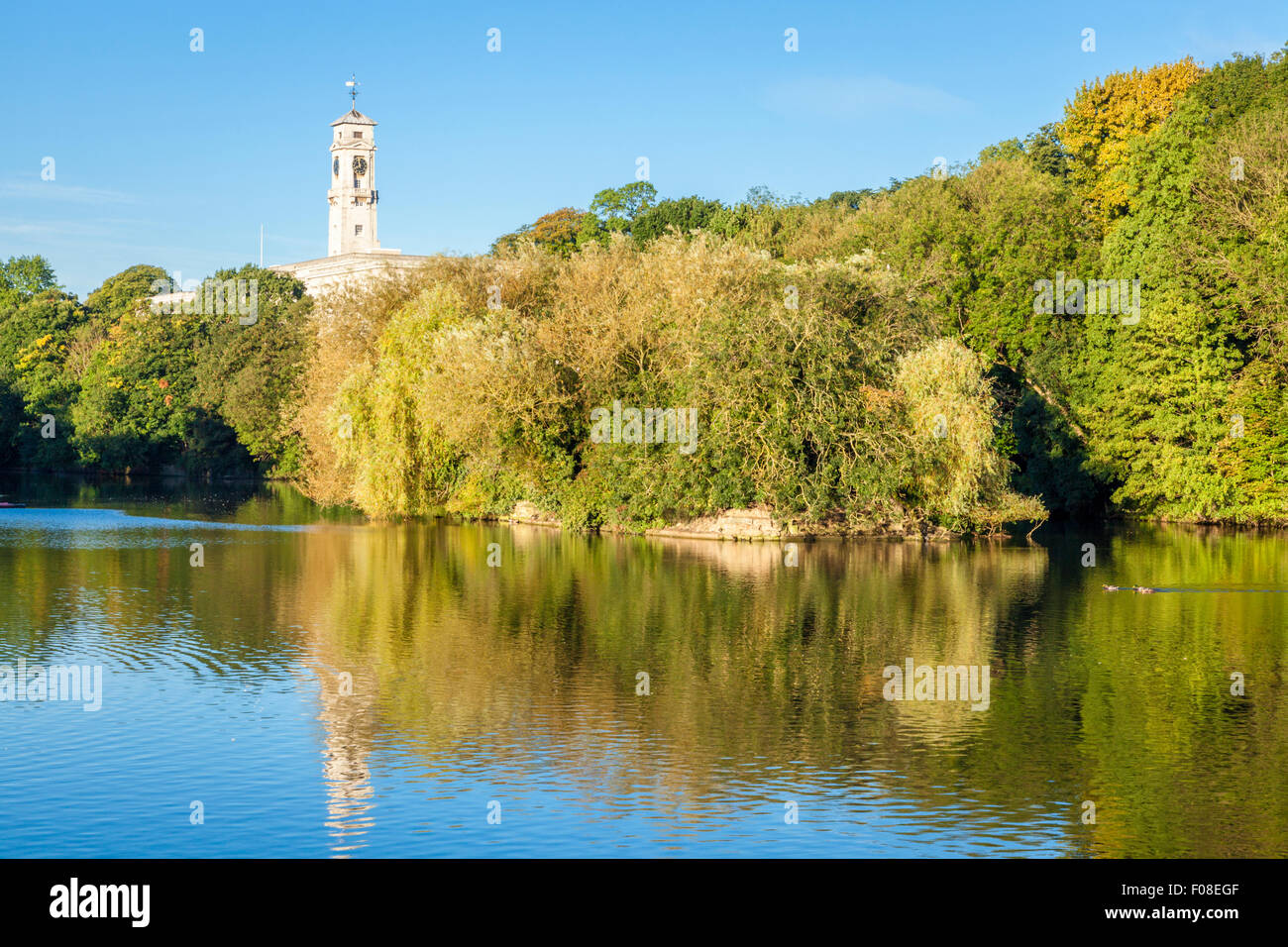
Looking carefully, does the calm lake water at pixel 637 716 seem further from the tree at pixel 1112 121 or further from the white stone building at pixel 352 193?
the white stone building at pixel 352 193

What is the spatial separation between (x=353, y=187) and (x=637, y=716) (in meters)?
141

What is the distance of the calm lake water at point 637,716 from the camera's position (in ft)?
40.9

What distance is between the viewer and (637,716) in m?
17.1

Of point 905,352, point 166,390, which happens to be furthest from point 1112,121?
point 166,390

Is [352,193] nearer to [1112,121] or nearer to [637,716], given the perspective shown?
[1112,121]

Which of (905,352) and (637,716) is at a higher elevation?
(905,352)

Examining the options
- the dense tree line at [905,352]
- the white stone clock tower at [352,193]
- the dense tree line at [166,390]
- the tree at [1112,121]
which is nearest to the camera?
the dense tree line at [905,352]

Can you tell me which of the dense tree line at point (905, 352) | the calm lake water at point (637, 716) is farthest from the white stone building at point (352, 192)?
the calm lake water at point (637, 716)

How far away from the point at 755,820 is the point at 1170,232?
48741 millimetres

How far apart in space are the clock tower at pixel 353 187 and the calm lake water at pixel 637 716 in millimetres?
119778

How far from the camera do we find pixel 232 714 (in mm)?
17203

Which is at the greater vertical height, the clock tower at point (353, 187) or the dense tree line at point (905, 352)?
the clock tower at point (353, 187)
